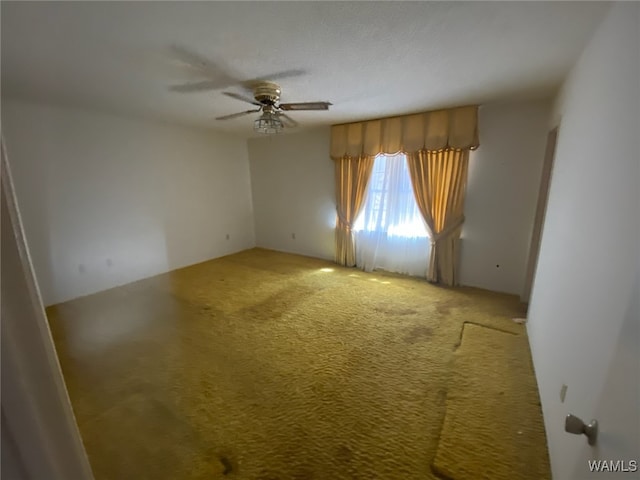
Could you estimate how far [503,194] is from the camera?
3.30 meters

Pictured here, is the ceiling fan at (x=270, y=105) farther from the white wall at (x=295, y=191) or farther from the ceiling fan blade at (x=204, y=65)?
the white wall at (x=295, y=191)

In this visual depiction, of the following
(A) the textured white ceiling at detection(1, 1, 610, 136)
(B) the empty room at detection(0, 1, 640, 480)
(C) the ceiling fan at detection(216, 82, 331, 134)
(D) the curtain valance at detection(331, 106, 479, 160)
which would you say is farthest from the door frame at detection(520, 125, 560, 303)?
(C) the ceiling fan at detection(216, 82, 331, 134)


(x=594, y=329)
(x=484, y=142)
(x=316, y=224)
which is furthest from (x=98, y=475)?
(x=484, y=142)

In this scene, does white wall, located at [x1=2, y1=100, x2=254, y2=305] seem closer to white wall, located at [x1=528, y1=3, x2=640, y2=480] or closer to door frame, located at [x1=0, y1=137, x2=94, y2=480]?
door frame, located at [x1=0, y1=137, x2=94, y2=480]

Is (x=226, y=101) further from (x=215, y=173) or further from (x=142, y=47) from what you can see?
(x=215, y=173)

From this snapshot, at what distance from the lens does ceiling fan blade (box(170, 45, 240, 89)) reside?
185cm

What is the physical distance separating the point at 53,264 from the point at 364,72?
395 cm

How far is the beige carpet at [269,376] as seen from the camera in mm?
1502

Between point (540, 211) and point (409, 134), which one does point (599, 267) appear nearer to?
point (540, 211)

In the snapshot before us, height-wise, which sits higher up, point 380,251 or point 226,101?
point 226,101

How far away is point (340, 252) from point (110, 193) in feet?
10.8

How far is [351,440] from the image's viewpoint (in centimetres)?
159

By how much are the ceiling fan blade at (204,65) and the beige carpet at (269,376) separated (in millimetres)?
2201

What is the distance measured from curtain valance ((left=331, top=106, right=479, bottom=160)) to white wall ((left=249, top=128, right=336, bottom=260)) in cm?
43
